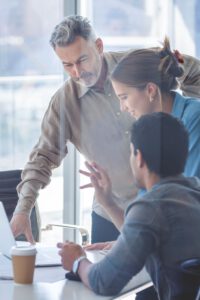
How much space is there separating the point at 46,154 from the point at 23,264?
39.0 inches

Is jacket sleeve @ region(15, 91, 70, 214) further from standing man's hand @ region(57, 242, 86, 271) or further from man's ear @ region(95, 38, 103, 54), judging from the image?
standing man's hand @ region(57, 242, 86, 271)

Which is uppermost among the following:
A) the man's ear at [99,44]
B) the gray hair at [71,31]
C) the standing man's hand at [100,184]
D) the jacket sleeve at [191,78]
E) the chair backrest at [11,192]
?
the gray hair at [71,31]

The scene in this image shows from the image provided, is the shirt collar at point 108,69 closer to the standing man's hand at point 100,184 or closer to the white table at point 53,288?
the standing man's hand at point 100,184

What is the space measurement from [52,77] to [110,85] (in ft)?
6.39

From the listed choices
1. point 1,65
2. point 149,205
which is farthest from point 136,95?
point 1,65

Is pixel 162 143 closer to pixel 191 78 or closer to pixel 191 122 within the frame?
pixel 191 122

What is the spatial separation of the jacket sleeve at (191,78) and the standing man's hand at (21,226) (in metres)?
0.77

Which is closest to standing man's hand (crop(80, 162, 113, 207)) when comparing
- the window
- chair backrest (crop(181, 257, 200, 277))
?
chair backrest (crop(181, 257, 200, 277))

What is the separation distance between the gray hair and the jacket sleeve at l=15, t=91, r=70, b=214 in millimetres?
272

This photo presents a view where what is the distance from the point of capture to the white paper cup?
1840 millimetres

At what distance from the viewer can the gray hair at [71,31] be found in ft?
8.51

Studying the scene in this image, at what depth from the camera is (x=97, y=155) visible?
2.72 metres

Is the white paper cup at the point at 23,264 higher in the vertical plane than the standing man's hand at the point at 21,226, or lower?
higher

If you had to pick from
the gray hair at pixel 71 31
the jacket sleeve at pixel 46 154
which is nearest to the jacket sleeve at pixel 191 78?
the gray hair at pixel 71 31
